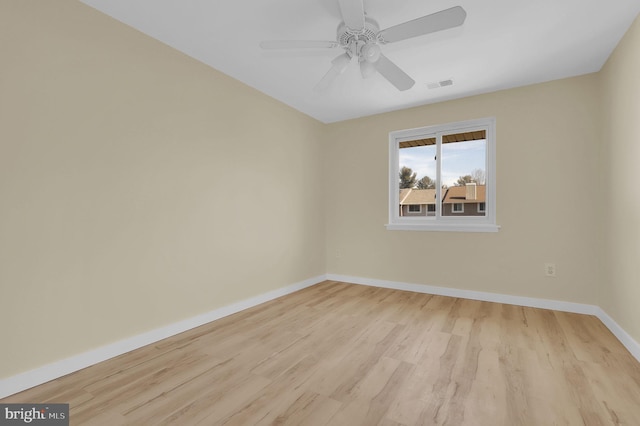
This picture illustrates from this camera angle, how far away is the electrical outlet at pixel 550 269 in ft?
9.55

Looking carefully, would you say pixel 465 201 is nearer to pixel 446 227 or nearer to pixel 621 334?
pixel 446 227

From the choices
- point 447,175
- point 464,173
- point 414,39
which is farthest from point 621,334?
point 414,39

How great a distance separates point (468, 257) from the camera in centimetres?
333

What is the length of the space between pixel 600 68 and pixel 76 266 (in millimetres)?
4660

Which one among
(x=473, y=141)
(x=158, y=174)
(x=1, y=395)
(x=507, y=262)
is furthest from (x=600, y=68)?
(x=1, y=395)

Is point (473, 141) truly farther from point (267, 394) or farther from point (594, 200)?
point (267, 394)

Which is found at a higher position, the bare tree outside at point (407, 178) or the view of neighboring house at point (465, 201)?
A: the bare tree outside at point (407, 178)

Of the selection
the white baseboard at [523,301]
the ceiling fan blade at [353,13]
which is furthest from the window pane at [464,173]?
the ceiling fan blade at [353,13]

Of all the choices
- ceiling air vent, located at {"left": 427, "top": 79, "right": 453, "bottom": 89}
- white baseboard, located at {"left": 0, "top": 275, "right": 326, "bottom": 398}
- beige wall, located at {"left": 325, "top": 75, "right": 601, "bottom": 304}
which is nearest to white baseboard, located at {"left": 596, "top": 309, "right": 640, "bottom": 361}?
beige wall, located at {"left": 325, "top": 75, "right": 601, "bottom": 304}

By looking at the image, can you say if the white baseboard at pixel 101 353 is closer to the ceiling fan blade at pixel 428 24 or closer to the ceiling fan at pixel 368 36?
the ceiling fan at pixel 368 36

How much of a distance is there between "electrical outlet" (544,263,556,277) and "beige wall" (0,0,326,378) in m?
3.09

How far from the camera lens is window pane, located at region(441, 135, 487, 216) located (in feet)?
11.1

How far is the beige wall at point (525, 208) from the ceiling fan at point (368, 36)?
1.72 meters

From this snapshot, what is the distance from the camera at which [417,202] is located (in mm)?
3803
